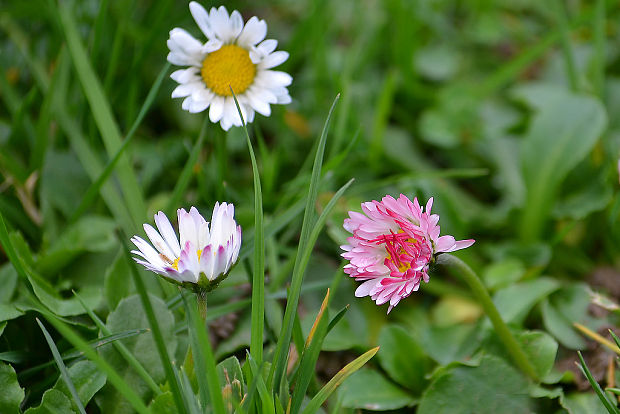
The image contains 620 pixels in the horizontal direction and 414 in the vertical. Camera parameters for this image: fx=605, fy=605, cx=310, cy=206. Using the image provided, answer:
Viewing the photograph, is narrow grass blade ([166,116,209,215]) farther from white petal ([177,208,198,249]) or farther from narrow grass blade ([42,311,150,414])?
narrow grass blade ([42,311,150,414])

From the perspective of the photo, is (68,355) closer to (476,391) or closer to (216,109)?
(216,109)

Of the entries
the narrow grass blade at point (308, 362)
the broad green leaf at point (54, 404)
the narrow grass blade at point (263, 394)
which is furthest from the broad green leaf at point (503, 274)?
the broad green leaf at point (54, 404)

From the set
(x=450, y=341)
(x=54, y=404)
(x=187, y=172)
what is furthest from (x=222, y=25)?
(x=450, y=341)

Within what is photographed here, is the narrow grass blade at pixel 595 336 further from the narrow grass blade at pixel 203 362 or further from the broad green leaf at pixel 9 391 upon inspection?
the broad green leaf at pixel 9 391

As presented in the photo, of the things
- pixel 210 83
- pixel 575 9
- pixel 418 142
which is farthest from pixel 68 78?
pixel 575 9

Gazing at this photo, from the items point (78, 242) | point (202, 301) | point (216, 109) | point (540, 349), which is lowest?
point (540, 349)

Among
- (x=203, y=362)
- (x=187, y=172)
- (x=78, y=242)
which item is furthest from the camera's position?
(x=78, y=242)
